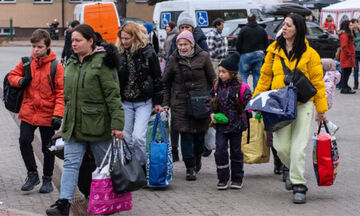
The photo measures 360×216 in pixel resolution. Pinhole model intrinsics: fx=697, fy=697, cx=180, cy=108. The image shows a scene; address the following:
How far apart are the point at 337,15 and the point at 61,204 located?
88.4ft

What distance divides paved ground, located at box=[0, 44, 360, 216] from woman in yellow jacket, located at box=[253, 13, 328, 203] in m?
0.31

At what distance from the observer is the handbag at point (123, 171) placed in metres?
5.62

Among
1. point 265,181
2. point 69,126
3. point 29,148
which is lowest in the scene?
point 265,181

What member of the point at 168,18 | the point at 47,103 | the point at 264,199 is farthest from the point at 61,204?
the point at 168,18

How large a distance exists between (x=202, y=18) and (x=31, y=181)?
68.4 ft

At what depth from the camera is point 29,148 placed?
6930 mm

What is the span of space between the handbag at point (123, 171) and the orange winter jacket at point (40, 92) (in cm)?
114

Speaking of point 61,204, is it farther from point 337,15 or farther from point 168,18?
point 337,15

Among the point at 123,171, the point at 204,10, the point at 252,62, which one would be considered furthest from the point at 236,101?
the point at 204,10

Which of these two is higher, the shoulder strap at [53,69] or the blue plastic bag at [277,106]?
the shoulder strap at [53,69]

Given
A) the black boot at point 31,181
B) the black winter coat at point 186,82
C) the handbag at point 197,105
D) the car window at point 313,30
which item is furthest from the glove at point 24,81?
the car window at point 313,30

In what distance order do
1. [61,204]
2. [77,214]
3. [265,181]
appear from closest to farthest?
[61,204] → [77,214] → [265,181]

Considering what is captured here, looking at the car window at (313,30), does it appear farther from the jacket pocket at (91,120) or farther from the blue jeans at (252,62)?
the jacket pocket at (91,120)

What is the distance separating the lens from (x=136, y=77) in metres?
7.11
